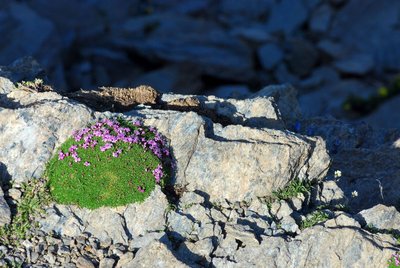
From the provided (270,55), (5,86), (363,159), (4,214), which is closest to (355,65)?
(270,55)

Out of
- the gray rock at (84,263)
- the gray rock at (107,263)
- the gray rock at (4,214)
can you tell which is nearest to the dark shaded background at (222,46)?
the gray rock at (4,214)

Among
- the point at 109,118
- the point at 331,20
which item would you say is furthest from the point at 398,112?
the point at 109,118

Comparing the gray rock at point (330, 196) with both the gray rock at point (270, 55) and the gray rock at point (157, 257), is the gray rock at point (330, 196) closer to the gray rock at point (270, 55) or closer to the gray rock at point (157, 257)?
the gray rock at point (157, 257)

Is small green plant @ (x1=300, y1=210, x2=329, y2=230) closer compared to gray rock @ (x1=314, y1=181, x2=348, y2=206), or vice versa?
small green plant @ (x1=300, y1=210, x2=329, y2=230)

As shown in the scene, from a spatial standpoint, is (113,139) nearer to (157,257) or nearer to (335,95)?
(157,257)

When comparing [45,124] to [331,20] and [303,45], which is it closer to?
[303,45]

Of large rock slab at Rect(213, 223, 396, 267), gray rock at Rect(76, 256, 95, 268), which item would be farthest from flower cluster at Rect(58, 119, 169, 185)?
large rock slab at Rect(213, 223, 396, 267)

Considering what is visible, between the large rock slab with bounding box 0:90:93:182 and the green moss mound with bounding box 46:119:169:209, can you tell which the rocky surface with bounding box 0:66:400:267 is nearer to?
the large rock slab with bounding box 0:90:93:182
